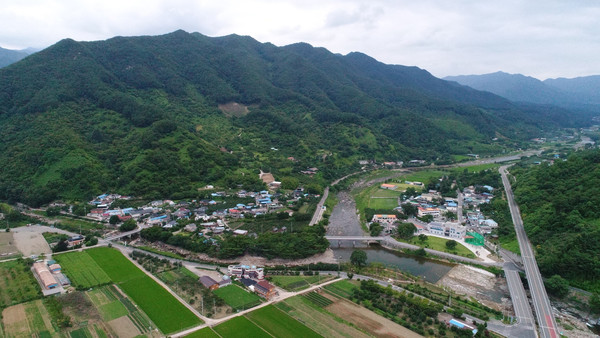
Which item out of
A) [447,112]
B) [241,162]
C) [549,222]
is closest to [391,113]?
[447,112]

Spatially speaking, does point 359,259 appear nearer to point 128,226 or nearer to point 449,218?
point 449,218

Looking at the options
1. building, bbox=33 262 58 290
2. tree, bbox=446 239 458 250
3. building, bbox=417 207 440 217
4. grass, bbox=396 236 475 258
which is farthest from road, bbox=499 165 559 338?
building, bbox=33 262 58 290

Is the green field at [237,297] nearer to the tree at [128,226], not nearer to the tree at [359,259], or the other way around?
the tree at [359,259]

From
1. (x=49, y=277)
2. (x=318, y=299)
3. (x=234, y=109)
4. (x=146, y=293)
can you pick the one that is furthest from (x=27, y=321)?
(x=234, y=109)

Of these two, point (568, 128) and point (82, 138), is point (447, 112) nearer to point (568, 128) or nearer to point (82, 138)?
point (568, 128)

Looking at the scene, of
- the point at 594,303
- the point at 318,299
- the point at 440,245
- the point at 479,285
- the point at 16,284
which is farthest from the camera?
the point at 440,245

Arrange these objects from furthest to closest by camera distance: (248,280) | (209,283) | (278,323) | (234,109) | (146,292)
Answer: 1. (234,109)
2. (248,280)
3. (209,283)
4. (146,292)
5. (278,323)

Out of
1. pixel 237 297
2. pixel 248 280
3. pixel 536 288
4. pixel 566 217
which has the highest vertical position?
pixel 566 217
